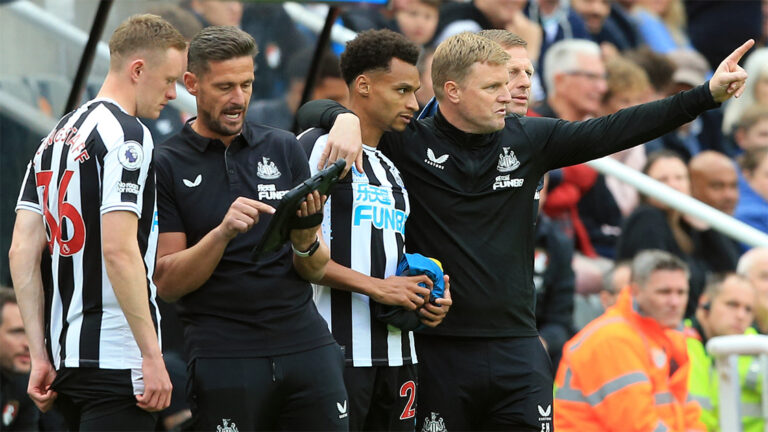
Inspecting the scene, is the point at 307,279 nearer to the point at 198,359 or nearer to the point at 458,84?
the point at 198,359

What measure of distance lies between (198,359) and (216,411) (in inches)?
8.2


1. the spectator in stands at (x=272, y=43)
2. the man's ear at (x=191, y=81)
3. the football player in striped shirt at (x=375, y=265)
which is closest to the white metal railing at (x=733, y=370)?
the football player in striped shirt at (x=375, y=265)

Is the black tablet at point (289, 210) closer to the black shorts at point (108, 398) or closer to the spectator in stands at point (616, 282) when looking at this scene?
the black shorts at point (108, 398)

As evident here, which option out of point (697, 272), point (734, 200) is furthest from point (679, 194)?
point (734, 200)

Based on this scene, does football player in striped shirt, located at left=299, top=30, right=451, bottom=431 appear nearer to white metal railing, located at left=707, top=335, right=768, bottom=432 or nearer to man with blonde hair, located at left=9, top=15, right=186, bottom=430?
man with blonde hair, located at left=9, top=15, right=186, bottom=430

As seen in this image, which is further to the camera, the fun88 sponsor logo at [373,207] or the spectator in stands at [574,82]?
the spectator in stands at [574,82]

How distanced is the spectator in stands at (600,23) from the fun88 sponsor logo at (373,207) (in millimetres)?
7014

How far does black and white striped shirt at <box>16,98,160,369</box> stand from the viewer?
175 inches

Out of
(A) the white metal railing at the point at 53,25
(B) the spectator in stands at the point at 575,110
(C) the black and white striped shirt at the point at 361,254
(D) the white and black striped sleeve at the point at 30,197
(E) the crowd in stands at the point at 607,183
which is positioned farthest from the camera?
(B) the spectator in stands at the point at 575,110

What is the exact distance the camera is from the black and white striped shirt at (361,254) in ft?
16.8

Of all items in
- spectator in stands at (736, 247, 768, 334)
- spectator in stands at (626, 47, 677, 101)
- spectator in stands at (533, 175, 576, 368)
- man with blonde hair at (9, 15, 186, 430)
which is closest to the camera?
man with blonde hair at (9, 15, 186, 430)

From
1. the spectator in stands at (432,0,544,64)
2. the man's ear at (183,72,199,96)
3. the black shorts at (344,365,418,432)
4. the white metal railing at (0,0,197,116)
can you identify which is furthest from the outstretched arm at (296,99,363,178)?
the spectator in stands at (432,0,544,64)

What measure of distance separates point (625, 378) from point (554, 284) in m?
1.97

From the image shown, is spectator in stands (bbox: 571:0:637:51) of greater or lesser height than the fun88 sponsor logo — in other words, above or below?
above
